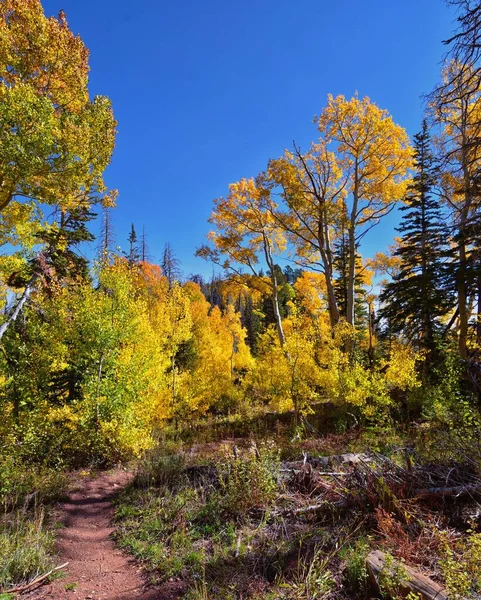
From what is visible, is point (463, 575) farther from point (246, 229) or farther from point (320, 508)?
point (246, 229)

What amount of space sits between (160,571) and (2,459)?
402 centimetres

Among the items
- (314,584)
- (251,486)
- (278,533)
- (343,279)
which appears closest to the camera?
(314,584)

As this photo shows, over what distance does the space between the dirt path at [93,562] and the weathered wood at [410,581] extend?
2082 mm

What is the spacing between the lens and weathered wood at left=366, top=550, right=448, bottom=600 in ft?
8.39

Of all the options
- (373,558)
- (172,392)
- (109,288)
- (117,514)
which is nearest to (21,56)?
(109,288)

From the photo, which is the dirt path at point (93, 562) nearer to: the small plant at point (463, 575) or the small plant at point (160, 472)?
the small plant at point (160, 472)

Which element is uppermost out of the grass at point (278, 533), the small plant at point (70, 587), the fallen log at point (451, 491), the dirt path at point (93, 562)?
the fallen log at point (451, 491)

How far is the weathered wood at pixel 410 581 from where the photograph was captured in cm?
256

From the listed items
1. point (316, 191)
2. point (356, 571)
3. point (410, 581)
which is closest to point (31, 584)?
point (356, 571)

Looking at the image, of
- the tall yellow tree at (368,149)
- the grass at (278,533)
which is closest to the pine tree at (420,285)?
the tall yellow tree at (368,149)

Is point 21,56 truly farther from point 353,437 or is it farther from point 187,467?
point 353,437

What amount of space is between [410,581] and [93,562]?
3808mm

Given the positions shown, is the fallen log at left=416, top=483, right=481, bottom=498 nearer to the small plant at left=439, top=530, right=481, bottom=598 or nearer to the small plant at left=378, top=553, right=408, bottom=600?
the small plant at left=439, top=530, right=481, bottom=598

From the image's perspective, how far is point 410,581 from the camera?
2709 mm
